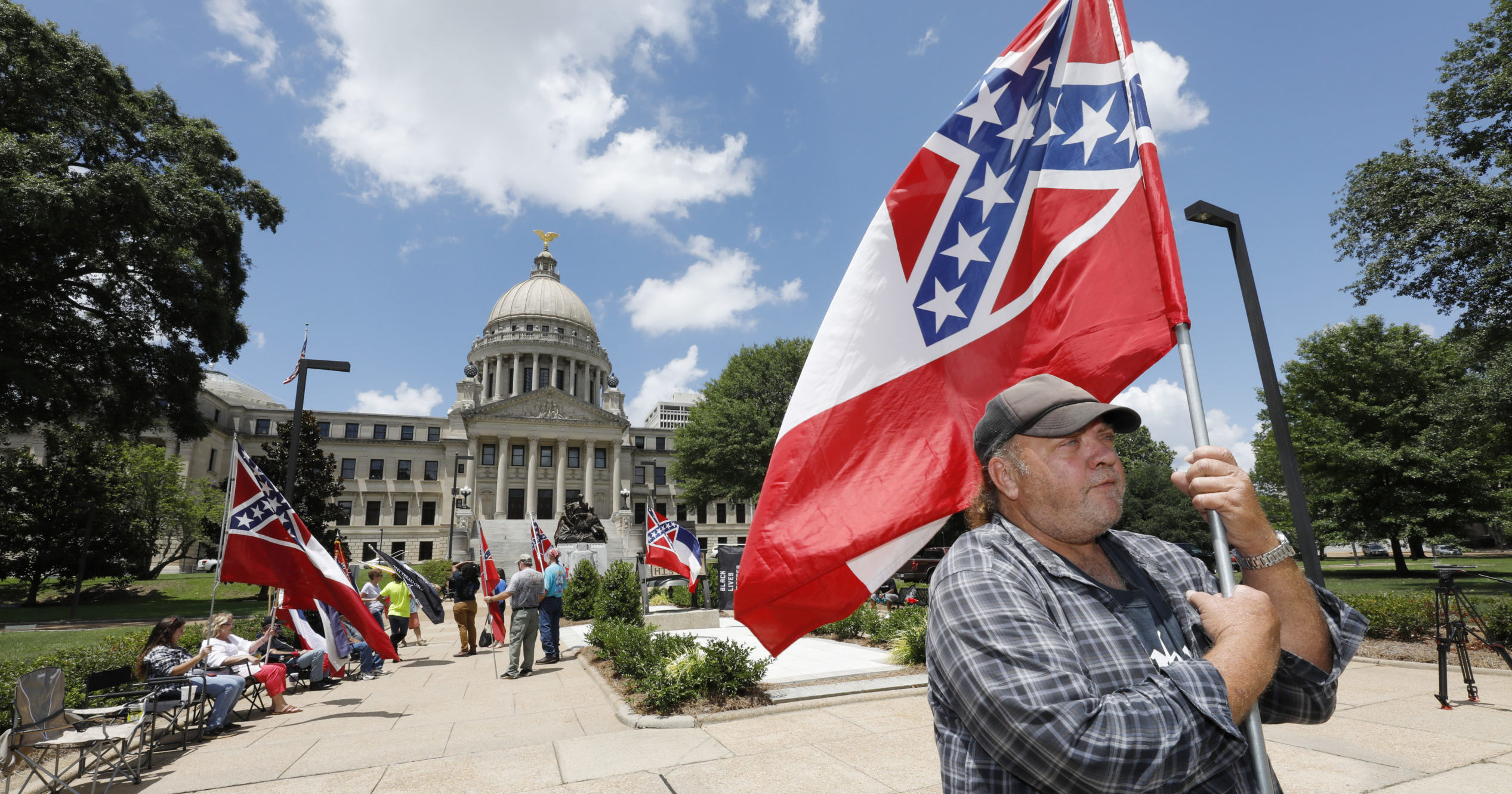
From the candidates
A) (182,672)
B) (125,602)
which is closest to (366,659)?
(182,672)

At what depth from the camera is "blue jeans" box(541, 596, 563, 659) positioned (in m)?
13.6

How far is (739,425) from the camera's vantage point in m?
45.9

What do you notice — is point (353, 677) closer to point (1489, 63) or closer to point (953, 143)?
point (953, 143)

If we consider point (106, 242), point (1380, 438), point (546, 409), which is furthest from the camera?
point (546, 409)

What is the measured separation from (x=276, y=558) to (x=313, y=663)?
369cm

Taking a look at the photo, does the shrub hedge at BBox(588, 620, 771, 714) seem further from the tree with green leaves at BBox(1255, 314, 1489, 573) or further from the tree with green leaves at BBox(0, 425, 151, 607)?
the tree with green leaves at BBox(0, 425, 151, 607)

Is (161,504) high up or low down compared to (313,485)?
down

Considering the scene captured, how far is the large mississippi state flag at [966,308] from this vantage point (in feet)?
9.52

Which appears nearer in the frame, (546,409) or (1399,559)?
(1399,559)

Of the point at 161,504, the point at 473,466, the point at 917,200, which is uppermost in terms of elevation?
the point at 473,466

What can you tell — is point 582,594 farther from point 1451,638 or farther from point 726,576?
point 1451,638

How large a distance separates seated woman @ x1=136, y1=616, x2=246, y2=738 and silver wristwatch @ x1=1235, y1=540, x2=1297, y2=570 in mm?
9995

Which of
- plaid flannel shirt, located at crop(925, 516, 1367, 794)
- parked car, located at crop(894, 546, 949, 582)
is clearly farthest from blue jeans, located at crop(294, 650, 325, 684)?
parked car, located at crop(894, 546, 949, 582)

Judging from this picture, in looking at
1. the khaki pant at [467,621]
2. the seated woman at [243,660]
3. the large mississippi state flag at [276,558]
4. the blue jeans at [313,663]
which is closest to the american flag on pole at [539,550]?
the khaki pant at [467,621]
